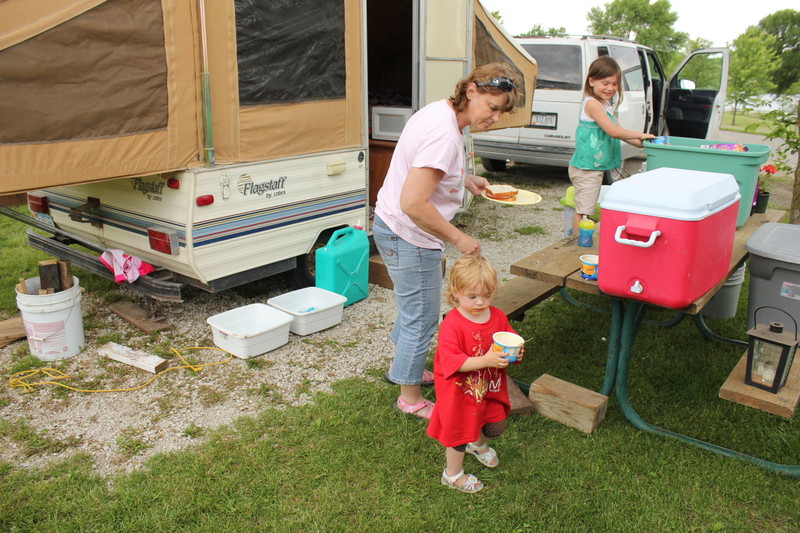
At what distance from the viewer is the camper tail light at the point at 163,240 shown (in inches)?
155

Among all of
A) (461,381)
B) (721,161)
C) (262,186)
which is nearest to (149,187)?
(262,186)

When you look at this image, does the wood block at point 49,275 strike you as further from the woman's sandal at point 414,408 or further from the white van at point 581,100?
the white van at point 581,100

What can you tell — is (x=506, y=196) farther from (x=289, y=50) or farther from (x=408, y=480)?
(x=289, y=50)

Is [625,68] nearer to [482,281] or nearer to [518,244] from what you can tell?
[518,244]

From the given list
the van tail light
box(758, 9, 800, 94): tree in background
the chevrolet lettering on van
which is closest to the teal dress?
the chevrolet lettering on van

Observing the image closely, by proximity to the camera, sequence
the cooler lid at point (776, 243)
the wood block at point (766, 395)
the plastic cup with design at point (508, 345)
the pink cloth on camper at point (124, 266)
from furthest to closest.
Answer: the pink cloth on camper at point (124, 266)
the cooler lid at point (776, 243)
the wood block at point (766, 395)
the plastic cup with design at point (508, 345)

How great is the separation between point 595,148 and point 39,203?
430cm

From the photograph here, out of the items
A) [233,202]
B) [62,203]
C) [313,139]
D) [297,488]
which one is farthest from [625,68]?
[297,488]

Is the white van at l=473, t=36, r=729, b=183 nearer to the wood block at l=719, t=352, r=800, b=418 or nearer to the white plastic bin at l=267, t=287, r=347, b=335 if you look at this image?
the white plastic bin at l=267, t=287, r=347, b=335

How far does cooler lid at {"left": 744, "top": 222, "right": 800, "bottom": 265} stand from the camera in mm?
3230

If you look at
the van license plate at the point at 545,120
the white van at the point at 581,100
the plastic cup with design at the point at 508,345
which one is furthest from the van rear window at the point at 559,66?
the plastic cup with design at the point at 508,345

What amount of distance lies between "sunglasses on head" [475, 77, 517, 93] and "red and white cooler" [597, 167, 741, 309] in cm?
61

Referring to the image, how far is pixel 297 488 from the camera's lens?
2.76m

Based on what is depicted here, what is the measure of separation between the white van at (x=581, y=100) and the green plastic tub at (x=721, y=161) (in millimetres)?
4687
